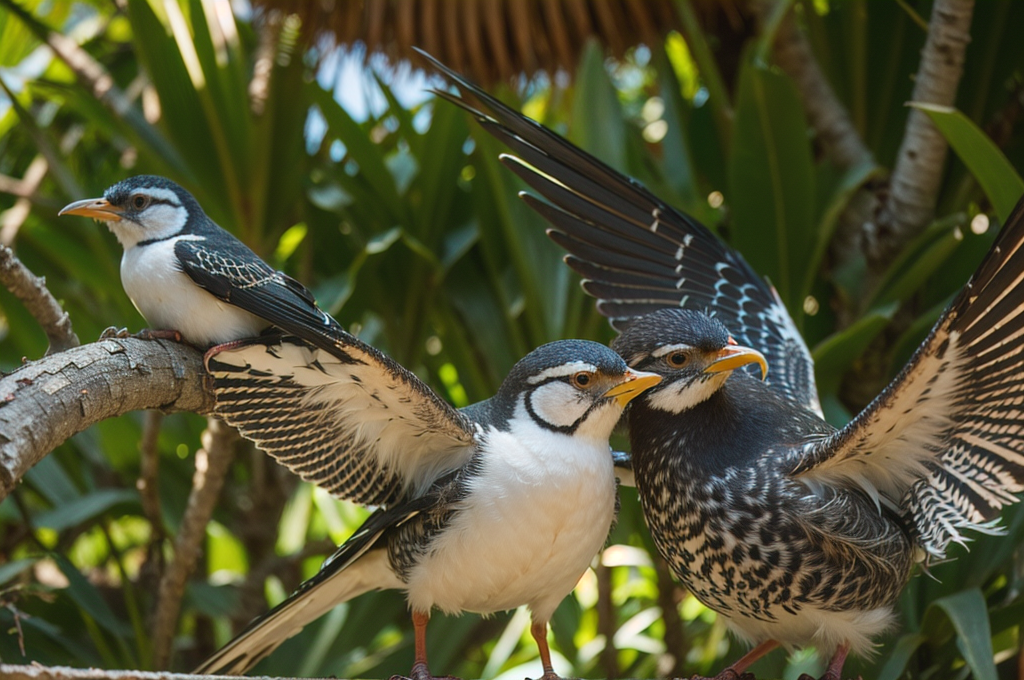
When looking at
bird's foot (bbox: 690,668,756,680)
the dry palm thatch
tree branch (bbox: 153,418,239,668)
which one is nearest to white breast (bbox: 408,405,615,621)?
bird's foot (bbox: 690,668,756,680)

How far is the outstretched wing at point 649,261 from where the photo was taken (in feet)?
7.39

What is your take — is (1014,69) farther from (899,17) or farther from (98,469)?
(98,469)

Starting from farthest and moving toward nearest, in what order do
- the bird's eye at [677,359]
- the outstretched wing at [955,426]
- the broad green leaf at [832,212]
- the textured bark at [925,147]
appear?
the broad green leaf at [832,212] → the textured bark at [925,147] → the bird's eye at [677,359] → the outstretched wing at [955,426]

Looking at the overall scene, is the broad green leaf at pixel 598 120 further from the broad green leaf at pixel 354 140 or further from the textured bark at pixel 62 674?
the textured bark at pixel 62 674

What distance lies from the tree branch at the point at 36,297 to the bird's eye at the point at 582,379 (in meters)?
0.81

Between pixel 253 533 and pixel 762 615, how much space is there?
163cm

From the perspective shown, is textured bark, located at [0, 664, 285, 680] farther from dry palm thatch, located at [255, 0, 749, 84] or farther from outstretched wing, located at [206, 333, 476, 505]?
dry palm thatch, located at [255, 0, 749, 84]

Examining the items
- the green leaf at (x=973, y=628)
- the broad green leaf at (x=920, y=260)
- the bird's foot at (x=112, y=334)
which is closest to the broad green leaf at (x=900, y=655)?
the green leaf at (x=973, y=628)

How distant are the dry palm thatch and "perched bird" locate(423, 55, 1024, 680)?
1284 millimetres

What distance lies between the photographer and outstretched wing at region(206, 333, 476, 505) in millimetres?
1545

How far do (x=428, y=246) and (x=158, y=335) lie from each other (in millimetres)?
1311

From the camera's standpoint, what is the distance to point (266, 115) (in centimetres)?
288

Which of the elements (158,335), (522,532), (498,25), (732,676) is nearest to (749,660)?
(732,676)

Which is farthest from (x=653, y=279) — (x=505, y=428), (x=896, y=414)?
(x=896, y=414)
